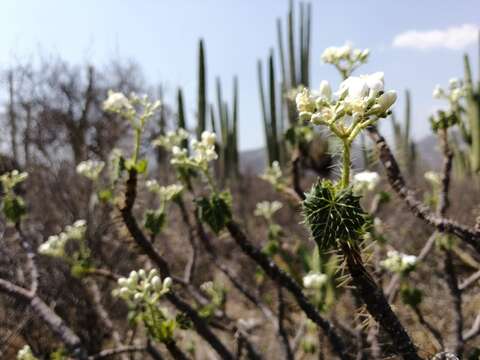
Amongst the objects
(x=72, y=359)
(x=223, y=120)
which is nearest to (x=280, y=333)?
(x=72, y=359)

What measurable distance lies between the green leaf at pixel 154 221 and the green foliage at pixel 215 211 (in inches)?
19.1

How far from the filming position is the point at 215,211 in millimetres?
2469

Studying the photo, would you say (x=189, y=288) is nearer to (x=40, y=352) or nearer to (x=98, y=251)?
(x=40, y=352)

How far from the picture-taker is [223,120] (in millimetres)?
10102

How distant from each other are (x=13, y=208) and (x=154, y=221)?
1068 millimetres

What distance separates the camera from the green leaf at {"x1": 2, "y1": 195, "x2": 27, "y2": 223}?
3145 millimetres

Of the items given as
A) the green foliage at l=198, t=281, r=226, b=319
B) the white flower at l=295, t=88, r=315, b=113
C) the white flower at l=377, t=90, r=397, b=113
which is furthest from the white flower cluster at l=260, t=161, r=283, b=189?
the white flower at l=377, t=90, r=397, b=113

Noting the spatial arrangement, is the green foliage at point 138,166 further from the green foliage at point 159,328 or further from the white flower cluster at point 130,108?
the green foliage at point 159,328

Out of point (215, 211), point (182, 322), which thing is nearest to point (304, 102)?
point (215, 211)

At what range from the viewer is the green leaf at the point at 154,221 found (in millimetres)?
2848

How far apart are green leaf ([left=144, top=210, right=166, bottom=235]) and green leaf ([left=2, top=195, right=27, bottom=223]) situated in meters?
0.98

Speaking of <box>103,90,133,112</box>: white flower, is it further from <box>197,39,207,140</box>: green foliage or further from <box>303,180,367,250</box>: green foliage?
<box>197,39,207,140</box>: green foliage

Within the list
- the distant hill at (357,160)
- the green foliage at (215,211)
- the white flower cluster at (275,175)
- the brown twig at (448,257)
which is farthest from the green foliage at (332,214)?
the white flower cluster at (275,175)

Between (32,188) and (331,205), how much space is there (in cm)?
801
